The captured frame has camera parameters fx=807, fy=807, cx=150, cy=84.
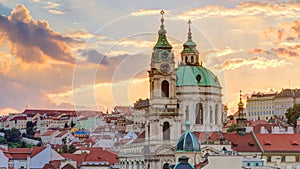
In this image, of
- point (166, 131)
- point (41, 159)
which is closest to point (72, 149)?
point (41, 159)

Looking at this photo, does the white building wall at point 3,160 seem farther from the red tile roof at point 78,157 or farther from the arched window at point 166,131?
the arched window at point 166,131

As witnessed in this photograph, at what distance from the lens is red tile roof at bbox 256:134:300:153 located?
73.9 m

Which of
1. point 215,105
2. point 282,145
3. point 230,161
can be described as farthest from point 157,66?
point 230,161

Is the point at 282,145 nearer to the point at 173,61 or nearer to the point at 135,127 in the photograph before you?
the point at 173,61

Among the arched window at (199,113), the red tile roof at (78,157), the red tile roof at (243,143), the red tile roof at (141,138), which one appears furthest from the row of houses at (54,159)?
the red tile roof at (243,143)

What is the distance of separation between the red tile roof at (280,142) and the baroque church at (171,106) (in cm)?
777

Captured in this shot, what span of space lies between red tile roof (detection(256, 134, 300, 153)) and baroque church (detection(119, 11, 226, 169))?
777 centimetres

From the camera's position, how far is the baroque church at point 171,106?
251 ft

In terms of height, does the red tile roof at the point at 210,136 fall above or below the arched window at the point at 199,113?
below

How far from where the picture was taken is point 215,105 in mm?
85438

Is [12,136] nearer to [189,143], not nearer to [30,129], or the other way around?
[30,129]

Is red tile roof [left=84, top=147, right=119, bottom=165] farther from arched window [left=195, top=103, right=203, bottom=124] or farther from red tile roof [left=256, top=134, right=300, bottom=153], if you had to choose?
red tile roof [left=256, top=134, right=300, bottom=153]

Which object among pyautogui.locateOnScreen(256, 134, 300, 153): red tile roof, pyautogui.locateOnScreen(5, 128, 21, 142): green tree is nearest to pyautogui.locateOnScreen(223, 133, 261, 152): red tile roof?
pyautogui.locateOnScreen(256, 134, 300, 153): red tile roof

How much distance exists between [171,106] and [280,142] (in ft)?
37.6
